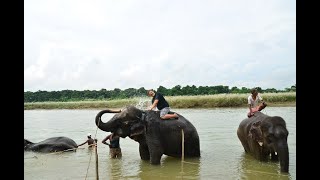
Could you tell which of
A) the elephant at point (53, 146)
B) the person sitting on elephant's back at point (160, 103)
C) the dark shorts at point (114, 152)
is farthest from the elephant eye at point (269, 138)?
the elephant at point (53, 146)

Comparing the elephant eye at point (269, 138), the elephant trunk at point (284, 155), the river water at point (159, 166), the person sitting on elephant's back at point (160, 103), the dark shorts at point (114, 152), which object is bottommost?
the river water at point (159, 166)

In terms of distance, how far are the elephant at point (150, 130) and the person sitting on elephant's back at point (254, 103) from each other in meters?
1.44

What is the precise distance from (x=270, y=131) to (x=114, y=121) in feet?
10.8

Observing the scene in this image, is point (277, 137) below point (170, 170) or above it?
above

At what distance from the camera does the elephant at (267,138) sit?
645 cm

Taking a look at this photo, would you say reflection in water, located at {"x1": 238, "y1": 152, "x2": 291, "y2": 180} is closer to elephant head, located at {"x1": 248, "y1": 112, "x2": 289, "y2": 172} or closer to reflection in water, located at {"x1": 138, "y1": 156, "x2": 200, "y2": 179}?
elephant head, located at {"x1": 248, "y1": 112, "x2": 289, "y2": 172}

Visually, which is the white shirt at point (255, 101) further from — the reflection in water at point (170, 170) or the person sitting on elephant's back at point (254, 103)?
the reflection in water at point (170, 170)

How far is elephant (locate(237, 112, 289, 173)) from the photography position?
21.1ft

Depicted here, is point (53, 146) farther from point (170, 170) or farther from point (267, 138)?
point (267, 138)

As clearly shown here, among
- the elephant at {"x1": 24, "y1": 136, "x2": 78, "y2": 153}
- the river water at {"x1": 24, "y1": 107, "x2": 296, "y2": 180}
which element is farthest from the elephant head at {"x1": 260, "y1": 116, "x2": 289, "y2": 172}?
the elephant at {"x1": 24, "y1": 136, "x2": 78, "y2": 153}

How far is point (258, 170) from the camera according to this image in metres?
6.96

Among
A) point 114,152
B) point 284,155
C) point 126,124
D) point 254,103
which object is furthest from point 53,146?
point 284,155

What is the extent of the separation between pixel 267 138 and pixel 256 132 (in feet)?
1.30
